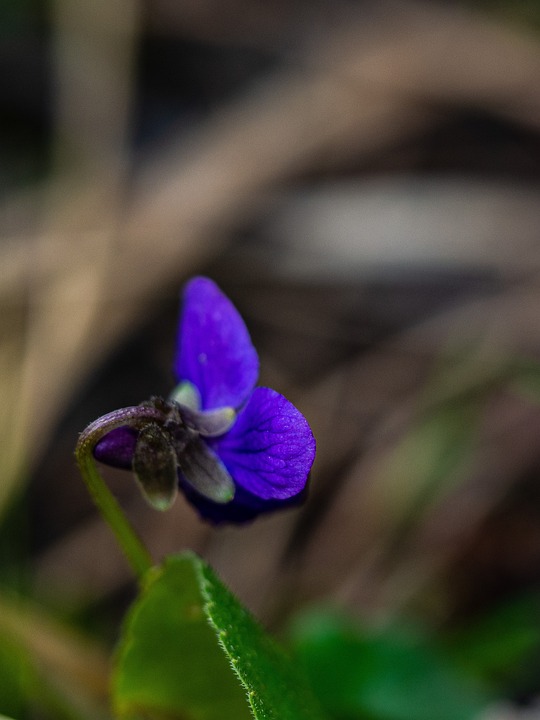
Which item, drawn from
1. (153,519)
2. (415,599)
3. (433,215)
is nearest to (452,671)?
(415,599)

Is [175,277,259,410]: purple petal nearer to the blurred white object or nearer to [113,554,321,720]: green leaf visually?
[113,554,321,720]: green leaf

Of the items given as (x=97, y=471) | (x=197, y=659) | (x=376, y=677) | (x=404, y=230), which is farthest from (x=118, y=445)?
(x=404, y=230)

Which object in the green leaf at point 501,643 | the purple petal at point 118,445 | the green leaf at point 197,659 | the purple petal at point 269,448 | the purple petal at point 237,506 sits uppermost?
the purple petal at point 269,448

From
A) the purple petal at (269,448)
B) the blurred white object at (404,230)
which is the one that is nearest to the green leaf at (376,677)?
the purple petal at (269,448)

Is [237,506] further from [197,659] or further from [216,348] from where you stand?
[197,659]

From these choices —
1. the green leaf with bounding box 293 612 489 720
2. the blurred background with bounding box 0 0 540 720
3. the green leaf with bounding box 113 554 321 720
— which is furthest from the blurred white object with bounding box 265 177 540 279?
the green leaf with bounding box 113 554 321 720

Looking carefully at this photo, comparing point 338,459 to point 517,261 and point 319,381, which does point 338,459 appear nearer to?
point 319,381

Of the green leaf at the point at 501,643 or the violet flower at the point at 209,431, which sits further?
the green leaf at the point at 501,643

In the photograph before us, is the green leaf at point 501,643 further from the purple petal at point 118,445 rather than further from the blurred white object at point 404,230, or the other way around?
the blurred white object at point 404,230
